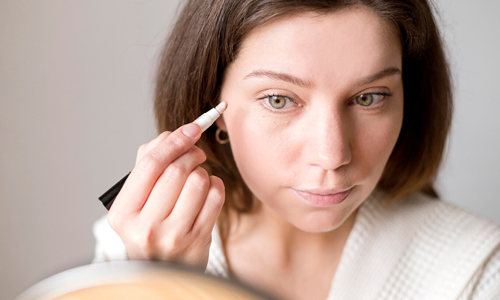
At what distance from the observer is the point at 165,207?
75 centimetres

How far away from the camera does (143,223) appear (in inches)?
29.4

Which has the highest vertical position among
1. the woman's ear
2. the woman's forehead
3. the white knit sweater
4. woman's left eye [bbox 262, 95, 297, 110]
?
the woman's forehead

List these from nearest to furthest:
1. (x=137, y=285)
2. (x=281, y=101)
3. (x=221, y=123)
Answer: (x=137, y=285) < (x=281, y=101) < (x=221, y=123)

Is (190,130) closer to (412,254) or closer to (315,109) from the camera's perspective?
(315,109)

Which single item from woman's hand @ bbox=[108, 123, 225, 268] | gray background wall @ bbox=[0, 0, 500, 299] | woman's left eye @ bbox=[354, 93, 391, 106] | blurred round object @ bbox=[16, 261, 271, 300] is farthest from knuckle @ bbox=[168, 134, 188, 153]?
gray background wall @ bbox=[0, 0, 500, 299]

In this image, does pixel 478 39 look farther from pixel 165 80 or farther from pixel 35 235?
pixel 35 235

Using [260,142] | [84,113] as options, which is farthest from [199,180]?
[84,113]

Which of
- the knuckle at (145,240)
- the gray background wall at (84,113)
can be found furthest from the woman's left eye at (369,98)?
the gray background wall at (84,113)

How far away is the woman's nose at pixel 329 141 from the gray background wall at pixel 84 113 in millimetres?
802

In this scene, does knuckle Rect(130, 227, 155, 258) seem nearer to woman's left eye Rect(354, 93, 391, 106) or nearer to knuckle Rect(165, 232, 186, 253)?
knuckle Rect(165, 232, 186, 253)

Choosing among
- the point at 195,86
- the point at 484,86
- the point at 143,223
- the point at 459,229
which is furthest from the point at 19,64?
the point at 484,86

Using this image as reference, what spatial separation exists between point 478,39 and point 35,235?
1394mm

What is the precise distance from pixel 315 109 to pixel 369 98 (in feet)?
0.34

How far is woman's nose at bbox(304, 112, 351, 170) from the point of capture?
0.80m
